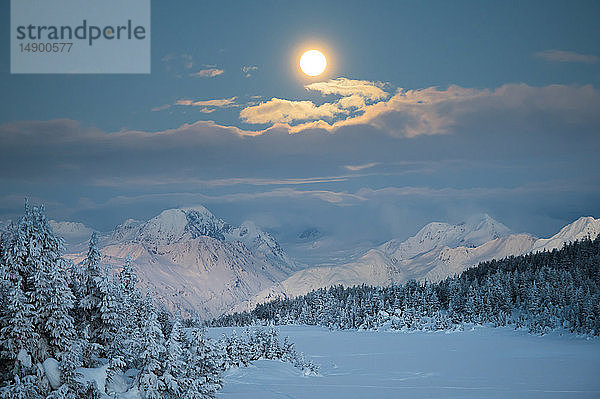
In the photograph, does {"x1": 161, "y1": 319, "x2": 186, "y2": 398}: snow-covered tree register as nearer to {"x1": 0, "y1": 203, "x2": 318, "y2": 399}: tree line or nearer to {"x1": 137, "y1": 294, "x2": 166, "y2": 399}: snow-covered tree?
{"x1": 0, "y1": 203, "x2": 318, "y2": 399}: tree line

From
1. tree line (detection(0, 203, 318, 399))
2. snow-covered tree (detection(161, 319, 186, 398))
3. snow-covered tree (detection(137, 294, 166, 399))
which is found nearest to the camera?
tree line (detection(0, 203, 318, 399))

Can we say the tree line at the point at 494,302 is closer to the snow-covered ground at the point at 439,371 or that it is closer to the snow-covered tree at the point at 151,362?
the snow-covered ground at the point at 439,371

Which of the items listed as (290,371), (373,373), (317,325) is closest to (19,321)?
(290,371)

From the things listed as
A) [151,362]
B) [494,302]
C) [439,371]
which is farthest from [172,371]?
[494,302]

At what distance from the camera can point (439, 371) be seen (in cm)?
5297

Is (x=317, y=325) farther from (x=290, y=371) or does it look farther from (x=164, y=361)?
(x=164, y=361)

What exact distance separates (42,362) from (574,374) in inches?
1810

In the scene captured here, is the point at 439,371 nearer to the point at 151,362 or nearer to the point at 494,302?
the point at 151,362

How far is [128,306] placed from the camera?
927 inches

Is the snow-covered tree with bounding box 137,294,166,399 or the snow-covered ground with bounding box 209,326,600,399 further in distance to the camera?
the snow-covered ground with bounding box 209,326,600,399

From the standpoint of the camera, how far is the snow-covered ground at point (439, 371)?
37.5 m

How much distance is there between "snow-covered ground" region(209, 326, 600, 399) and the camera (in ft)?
123

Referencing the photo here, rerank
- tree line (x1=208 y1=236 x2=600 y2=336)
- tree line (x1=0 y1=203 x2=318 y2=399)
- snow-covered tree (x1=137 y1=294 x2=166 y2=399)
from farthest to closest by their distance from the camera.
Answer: tree line (x1=208 y1=236 x2=600 y2=336) < snow-covered tree (x1=137 y1=294 x2=166 y2=399) < tree line (x1=0 y1=203 x2=318 y2=399)

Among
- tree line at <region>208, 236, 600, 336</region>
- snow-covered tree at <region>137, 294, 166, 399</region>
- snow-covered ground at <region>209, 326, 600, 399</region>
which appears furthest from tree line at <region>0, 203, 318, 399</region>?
tree line at <region>208, 236, 600, 336</region>
